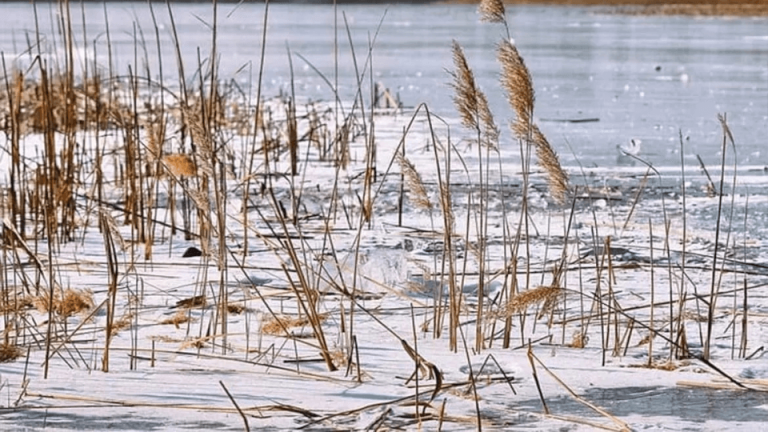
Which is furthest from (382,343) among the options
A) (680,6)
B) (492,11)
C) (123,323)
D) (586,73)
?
(680,6)

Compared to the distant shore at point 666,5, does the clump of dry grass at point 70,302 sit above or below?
below

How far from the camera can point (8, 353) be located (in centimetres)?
231

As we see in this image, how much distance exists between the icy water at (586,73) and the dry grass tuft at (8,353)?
715 millimetres

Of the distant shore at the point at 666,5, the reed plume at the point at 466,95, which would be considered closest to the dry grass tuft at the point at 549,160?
the reed plume at the point at 466,95

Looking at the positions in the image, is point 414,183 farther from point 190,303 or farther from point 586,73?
point 586,73

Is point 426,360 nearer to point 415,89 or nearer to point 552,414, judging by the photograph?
point 552,414

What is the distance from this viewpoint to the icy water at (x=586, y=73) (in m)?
5.99

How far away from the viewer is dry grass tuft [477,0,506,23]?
2314 millimetres

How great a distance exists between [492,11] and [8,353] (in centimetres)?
111

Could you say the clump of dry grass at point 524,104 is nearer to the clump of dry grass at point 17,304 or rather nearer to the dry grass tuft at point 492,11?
the dry grass tuft at point 492,11

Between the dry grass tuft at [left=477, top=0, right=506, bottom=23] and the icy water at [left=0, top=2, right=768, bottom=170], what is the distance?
0.15 m

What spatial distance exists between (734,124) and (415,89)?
10.5 feet

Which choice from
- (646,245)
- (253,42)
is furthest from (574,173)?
(253,42)

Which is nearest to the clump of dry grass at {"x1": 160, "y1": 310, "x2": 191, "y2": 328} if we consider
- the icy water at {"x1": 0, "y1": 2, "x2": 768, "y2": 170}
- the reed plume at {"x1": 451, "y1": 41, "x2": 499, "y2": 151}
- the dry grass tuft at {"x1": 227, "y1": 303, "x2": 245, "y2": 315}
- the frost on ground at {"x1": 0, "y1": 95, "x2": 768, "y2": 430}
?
the frost on ground at {"x1": 0, "y1": 95, "x2": 768, "y2": 430}
